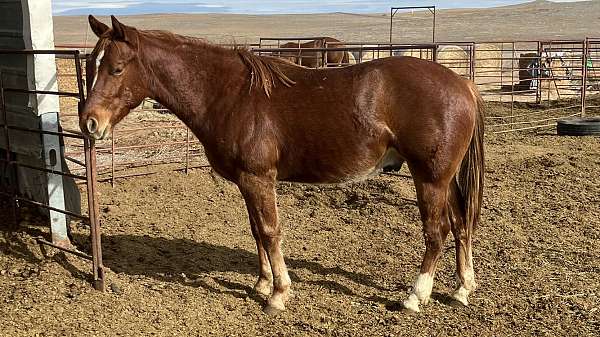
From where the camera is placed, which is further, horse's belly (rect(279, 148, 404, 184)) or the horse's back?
horse's belly (rect(279, 148, 404, 184))

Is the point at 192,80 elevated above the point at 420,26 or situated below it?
below

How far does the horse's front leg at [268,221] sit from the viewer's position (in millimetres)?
4297

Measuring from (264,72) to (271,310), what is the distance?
5.30 ft

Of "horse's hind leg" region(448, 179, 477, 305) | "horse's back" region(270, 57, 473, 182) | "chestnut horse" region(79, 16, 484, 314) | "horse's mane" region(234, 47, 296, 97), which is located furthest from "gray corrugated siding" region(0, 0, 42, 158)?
"horse's hind leg" region(448, 179, 477, 305)

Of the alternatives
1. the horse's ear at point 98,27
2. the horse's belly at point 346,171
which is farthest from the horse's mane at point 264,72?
the horse's ear at point 98,27

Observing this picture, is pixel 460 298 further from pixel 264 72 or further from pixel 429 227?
pixel 264 72

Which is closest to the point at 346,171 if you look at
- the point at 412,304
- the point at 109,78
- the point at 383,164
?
the point at 383,164

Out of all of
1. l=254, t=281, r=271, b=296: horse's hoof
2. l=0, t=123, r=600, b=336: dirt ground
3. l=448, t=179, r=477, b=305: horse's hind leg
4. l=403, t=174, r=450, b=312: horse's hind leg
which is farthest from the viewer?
l=254, t=281, r=271, b=296: horse's hoof

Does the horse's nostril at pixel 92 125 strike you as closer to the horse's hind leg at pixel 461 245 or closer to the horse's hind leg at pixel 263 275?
the horse's hind leg at pixel 263 275

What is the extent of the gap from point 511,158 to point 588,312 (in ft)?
15.8

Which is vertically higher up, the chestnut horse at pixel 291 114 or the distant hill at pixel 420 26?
the distant hill at pixel 420 26

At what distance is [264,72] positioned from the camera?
4395 mm

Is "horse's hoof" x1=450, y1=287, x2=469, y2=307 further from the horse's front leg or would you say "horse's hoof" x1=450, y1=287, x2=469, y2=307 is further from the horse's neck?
the horse's neck

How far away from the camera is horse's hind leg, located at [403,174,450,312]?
4.28 metres
